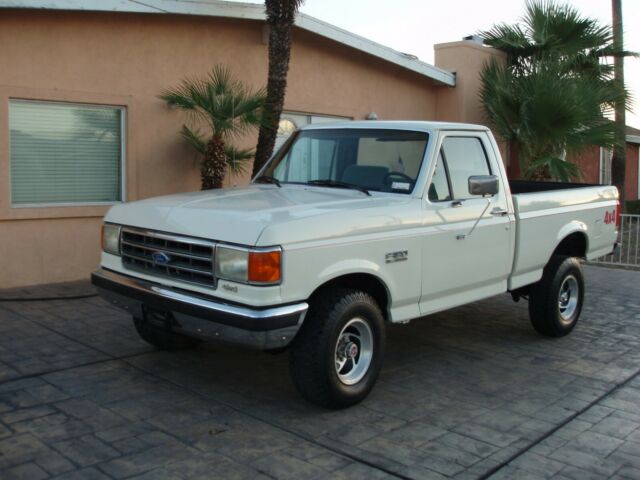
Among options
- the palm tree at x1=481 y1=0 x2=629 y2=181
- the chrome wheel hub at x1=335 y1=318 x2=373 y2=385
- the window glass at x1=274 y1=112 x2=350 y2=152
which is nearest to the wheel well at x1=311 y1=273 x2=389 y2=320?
the chrome wheel hub at x1=335 y1=318 x2=373 y2=385

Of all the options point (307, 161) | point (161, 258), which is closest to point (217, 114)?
point (307, 161)

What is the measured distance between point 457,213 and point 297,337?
1.80 m

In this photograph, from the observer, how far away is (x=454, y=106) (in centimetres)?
1438

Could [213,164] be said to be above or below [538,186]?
above

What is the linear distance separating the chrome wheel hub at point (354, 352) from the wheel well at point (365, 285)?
0.28m

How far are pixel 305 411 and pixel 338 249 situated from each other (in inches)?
46.0

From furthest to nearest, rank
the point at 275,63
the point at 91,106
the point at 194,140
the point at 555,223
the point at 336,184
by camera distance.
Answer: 1. the point at 194,140
2. the point at 275,63
3. the point at 91,106
4. the point at 555,223
5. the point at 336,184

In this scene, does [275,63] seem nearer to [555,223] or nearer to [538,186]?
[538,186]

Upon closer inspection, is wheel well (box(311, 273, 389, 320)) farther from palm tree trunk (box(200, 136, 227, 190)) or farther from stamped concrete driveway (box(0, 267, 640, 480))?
palm tree trunk (box(200, 136, 227, 190))

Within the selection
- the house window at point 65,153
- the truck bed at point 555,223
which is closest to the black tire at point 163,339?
the truck bed at point 555,223

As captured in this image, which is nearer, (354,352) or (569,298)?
(354,352)

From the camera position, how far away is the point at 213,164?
31.4 feet

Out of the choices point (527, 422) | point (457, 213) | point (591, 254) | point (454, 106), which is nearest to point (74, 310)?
point (457, 213)

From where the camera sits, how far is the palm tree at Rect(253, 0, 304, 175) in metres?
9.23
